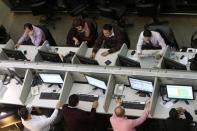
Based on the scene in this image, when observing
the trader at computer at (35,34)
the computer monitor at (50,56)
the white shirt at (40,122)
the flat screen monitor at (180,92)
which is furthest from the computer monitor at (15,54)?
the flat screen monitor at (180,92)

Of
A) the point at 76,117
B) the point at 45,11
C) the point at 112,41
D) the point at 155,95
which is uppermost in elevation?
the point at 112,41

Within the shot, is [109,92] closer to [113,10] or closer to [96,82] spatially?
[96,82]

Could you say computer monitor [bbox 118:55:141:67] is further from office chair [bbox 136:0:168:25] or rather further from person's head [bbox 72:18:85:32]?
office chair [bbox 136:0:168:25]

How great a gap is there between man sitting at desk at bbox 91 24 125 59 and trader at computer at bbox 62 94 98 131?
1.20m

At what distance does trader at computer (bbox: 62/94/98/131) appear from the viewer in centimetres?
631

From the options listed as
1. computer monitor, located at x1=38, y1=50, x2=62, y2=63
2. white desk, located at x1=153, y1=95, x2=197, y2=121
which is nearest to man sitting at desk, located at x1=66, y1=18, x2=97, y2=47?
computer monitor, located at x1=38, y1=50, x2=62, y2=63

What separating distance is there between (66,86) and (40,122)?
72cm

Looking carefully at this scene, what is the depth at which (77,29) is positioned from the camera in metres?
7.77

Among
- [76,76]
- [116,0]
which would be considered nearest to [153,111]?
[76,76]

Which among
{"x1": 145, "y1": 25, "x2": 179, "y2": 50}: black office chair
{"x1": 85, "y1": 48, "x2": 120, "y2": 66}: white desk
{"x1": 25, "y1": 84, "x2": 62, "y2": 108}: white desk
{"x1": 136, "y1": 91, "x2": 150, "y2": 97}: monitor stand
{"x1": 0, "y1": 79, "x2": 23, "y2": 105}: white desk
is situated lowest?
{"x1": 0, "y1": 79, "x2": 23, "y2": 105}: white desk

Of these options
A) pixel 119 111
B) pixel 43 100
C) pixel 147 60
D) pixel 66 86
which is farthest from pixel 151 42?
pixel 43 100

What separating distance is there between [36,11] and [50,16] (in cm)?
53

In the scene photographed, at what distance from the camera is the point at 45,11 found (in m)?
8.87

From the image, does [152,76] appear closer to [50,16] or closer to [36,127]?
[36,127]
